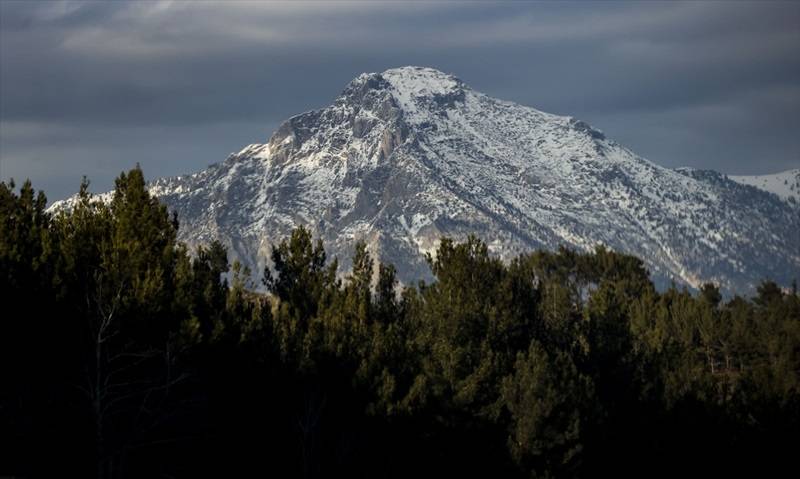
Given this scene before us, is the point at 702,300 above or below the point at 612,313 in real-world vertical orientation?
above

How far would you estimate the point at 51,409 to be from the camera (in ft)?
205

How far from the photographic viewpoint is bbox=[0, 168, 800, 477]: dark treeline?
64.6 meters

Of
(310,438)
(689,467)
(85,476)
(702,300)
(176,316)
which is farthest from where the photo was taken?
(702,300)

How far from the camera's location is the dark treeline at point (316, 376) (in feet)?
212

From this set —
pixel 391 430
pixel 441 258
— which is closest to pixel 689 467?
pixel 441 258

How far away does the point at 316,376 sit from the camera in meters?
83.4

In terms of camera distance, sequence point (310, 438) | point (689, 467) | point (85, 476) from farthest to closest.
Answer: point (689, 467)
point (310, 438)
point (85, 476)

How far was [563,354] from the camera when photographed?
107 metres

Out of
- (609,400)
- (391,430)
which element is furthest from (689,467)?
(391,430)

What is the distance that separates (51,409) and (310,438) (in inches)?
872

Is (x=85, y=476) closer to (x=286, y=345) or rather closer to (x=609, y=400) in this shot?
(x=286, y=345)

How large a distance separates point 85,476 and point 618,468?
55.2m

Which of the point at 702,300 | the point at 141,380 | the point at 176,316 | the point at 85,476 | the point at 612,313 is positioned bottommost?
the point at 85,476

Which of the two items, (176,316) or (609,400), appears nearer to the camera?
(176,316)
